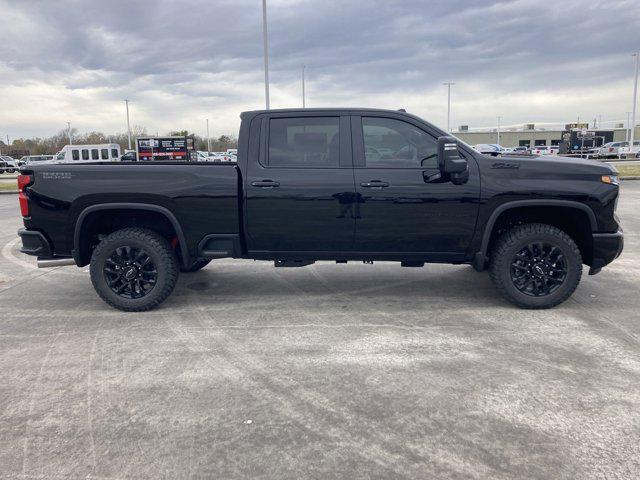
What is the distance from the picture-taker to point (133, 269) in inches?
210

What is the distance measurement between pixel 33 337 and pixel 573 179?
519cm

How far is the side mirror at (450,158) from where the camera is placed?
4719 mm

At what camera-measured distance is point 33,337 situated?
4.68m

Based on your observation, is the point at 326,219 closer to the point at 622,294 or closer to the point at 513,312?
the point at 513,312

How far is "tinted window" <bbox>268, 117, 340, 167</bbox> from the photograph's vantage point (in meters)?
5.21

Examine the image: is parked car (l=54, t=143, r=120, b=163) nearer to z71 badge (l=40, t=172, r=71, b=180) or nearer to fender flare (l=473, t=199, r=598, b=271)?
z71 badge (l=40, t=172, r=71, b=180)

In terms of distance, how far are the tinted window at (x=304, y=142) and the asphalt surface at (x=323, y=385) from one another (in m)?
1.50

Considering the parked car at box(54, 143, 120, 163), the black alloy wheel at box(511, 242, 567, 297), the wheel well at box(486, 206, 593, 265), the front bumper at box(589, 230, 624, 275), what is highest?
the parked car at box(54, 143, 120, 163)

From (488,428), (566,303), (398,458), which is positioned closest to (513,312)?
(566,303)

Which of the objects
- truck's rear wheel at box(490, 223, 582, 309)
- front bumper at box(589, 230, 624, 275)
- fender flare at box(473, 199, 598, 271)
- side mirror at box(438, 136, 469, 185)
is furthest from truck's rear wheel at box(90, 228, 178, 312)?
front bumper at box(589, 230, 624, 275)

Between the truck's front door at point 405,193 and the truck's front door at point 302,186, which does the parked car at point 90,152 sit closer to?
the truck's front door at point 302,186

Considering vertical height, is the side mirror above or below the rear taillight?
above

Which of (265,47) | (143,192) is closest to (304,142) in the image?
(143,192)

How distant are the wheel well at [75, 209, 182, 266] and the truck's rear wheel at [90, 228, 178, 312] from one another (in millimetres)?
142
